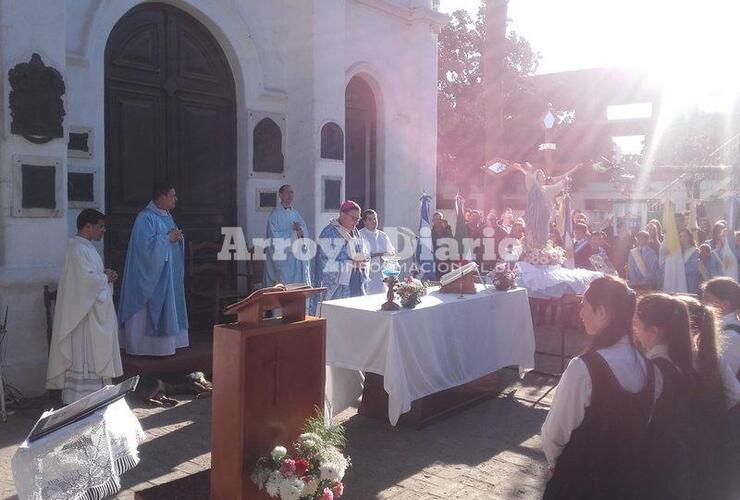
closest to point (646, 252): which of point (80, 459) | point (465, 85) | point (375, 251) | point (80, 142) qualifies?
point (375, 251)

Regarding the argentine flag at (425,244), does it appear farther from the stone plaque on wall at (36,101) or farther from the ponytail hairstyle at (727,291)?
the ponytail hairstyle at (727,291)

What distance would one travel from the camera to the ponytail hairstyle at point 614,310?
3105mm

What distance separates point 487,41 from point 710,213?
9.47 metres

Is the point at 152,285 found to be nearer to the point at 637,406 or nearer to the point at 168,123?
the point at 168,123

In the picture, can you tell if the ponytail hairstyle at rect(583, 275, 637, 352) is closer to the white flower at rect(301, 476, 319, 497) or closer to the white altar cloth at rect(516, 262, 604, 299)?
the white flower at rect(301, 476, 319, 497)

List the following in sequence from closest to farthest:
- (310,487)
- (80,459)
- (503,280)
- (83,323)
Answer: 1. (310,487)
2. (80,459)
3. (83,323)
4. (503,280)

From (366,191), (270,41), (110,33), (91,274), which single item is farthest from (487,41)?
(91,274)

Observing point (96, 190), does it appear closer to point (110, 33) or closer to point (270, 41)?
point (110, 33)

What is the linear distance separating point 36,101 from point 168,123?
93.4 inches

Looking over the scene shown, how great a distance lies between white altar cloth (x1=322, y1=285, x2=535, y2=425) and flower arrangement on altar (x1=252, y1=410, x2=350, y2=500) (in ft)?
6.87

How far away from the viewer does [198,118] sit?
31.4 ft

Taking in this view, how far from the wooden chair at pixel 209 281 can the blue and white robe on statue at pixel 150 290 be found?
1.03 metres

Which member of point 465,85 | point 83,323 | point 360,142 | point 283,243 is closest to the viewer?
point 83,323

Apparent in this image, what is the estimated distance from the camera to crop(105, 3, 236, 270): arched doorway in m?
8.49
